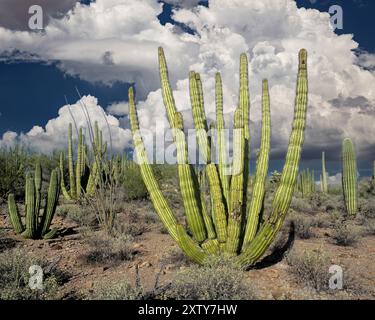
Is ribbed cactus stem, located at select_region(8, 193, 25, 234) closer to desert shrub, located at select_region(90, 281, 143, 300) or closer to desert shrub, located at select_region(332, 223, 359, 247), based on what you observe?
desert shrub, located at select_region(90, 281, 143, 300)

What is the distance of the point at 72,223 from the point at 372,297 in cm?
1009

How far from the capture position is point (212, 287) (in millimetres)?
5676

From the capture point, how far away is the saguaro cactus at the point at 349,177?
16.6m

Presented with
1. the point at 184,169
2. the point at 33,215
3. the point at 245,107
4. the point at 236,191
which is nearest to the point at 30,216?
the point at 33,215

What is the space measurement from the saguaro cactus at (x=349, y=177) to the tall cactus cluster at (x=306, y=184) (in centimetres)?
717

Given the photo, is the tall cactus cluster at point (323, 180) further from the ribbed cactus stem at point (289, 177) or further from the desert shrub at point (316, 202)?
the ribbed cactus stem at point (289, 177)

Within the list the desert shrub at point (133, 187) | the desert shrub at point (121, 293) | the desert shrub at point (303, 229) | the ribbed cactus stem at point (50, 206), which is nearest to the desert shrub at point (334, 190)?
the desert shrub at point (133, 187)

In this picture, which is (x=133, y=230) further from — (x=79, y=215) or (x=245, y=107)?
(x=245, y=107)

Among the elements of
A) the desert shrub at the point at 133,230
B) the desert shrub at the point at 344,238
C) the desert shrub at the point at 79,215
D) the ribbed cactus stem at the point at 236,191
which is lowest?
the desert shrub at the point at 344,238

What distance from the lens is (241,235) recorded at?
736 centimetres

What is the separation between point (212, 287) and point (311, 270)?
7.18ft
